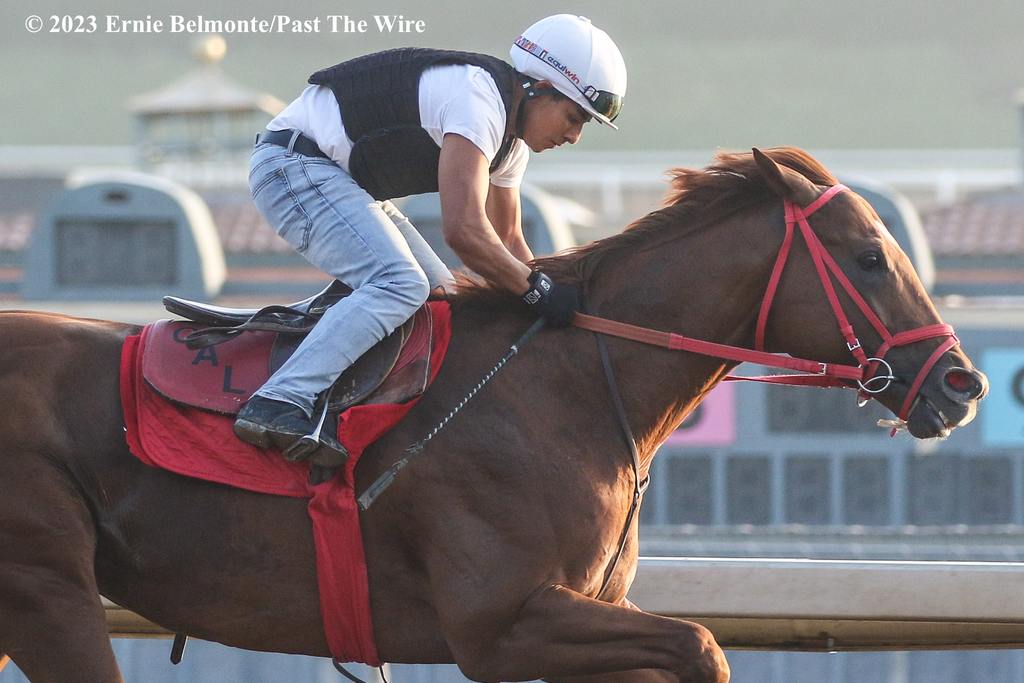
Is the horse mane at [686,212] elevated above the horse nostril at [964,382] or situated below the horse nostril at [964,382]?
above

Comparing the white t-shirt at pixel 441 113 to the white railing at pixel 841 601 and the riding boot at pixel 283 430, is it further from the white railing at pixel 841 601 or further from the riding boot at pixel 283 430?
the white railing at pixel 841 601

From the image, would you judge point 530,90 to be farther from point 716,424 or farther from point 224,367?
point 716,424

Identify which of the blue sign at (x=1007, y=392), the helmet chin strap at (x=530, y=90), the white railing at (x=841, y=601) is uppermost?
the helmet chin strap at (x=530, y=90)

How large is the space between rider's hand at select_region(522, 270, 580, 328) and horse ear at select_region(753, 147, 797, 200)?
0.59 m

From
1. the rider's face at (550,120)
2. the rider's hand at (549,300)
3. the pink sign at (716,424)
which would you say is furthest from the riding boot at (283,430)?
the pink sign at (716,424)

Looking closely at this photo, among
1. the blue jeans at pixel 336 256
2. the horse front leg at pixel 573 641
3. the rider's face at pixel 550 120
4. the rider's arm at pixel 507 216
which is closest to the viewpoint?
the horse front leg at pixel 573 641

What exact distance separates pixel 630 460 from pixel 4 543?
1.56 m

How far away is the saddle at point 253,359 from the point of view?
12.3 ft

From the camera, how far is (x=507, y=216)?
14.4 ft

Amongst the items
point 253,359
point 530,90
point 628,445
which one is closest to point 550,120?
point 530,90

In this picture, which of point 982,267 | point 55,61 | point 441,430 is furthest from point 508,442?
point 55,61

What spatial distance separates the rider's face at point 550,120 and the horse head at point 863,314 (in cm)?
49

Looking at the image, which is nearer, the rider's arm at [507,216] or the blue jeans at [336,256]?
the blue jeans at [336,256]

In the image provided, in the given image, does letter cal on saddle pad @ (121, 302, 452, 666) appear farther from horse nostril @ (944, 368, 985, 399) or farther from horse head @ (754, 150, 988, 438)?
horse nostril @ (944, 368, 985, 399)
